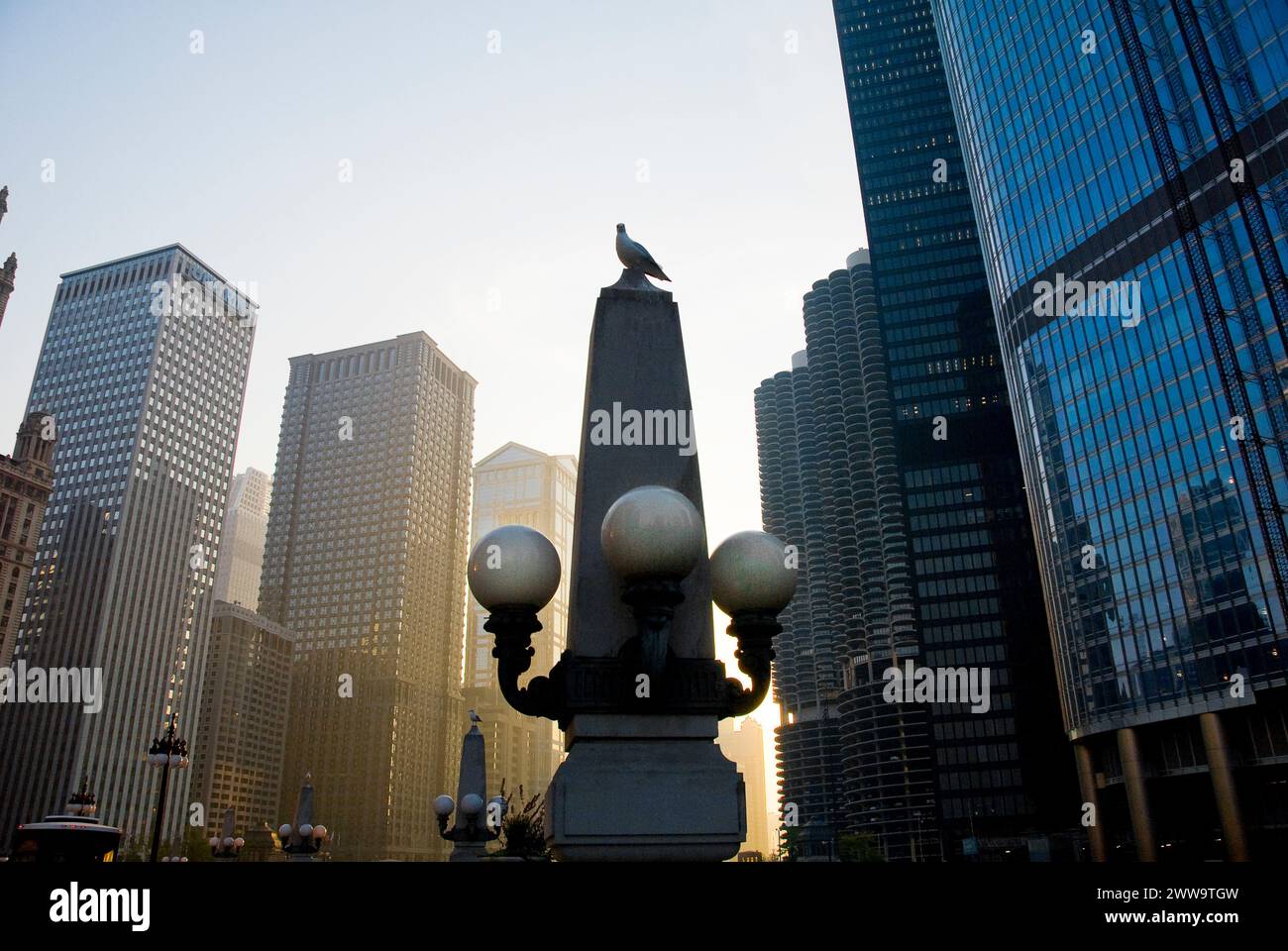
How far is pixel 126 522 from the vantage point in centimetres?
14338

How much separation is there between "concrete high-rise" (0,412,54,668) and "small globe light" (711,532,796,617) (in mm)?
123675

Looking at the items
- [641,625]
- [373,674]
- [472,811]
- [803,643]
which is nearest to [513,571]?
[641,625]

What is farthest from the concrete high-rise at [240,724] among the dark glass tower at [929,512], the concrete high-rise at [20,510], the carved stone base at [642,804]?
the carved stone base at [642,804]

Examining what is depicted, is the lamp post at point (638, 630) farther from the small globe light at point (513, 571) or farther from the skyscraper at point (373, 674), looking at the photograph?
the skyscraper at point (373, 674)

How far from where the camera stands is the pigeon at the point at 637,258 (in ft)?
22.6

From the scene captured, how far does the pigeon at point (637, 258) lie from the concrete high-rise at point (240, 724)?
18090cm

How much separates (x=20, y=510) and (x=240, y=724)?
247ft

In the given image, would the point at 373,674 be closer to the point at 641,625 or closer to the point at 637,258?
the point at 637,258

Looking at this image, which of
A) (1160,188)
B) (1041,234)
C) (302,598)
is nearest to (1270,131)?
(1160,188)

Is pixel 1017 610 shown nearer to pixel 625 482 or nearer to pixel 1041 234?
pixel 1041 234

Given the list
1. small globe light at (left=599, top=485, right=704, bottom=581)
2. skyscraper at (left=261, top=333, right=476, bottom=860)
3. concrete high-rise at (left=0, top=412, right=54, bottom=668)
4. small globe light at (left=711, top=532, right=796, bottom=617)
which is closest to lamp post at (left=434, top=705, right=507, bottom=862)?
small globe light at (left=711, top=532, right=796, bottom=617)

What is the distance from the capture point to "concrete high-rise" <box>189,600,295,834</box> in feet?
553
